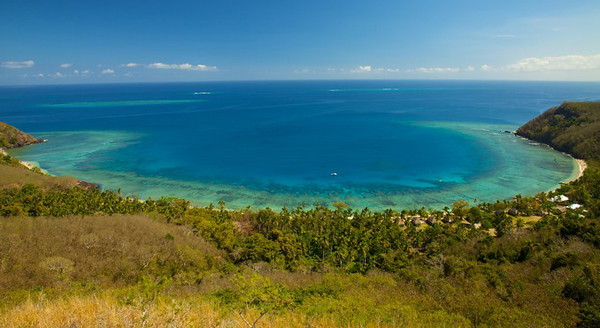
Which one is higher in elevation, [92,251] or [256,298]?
[256,298]

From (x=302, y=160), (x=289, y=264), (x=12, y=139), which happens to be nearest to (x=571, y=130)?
(x=302, y=160)

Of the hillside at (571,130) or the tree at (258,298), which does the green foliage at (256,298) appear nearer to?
the tree at (258,298)

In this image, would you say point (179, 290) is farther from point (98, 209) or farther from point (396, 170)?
point (396, 170)

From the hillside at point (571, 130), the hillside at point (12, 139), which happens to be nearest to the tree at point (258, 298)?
the hillside at point (571, 130)

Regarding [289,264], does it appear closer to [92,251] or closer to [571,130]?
[92,251]

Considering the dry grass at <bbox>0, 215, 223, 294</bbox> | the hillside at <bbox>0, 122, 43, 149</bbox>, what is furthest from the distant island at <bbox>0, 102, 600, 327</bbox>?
the hillside at <bbox>0, 122, 43, 149</bbox>

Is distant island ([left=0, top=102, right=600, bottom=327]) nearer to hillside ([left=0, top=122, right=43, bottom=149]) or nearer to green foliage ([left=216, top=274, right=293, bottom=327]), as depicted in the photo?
green foliage ([left=216, top=274, right=293, bottom=327])

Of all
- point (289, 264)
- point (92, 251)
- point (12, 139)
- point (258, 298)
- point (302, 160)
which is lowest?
point (289, 264)
